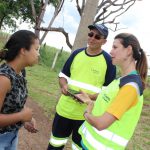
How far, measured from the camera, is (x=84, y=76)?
5.00 meters

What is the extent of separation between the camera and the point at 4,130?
3211 millimetres

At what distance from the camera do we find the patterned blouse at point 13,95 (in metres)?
3.08

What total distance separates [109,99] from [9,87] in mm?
893

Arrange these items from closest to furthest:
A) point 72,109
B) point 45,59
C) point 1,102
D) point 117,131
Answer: point 1,102
point 117,131
point 72,109
point 45,59

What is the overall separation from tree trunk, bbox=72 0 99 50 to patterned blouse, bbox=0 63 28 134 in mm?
5067

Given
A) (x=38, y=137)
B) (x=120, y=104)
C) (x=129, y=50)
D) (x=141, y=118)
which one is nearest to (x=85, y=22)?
(x=38, y=137)

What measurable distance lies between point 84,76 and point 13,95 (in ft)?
6.51

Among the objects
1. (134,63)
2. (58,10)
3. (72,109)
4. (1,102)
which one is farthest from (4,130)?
(58,10)

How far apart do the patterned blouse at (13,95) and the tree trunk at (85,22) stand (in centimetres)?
507

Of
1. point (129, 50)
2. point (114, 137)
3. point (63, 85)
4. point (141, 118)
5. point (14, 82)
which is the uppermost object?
point (129, 50)

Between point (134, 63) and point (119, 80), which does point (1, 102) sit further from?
point (134, 63)

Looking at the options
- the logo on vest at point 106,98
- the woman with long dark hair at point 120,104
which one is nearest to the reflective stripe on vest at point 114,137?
the woman with long dark hair at point 120,104

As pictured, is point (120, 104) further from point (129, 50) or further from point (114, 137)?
point (129, 50)

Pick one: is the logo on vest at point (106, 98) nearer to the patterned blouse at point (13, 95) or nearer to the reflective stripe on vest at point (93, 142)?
the reflective stripe on vest at point (93, 142)
